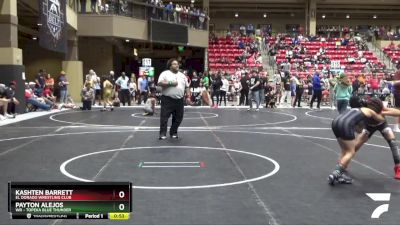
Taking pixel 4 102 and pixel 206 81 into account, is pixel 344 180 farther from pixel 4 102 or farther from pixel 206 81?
pixel 206 81

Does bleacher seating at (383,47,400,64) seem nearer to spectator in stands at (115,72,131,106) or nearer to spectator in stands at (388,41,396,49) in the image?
spectator in stands at (388,41,396,49)

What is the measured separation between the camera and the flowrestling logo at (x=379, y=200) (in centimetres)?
504

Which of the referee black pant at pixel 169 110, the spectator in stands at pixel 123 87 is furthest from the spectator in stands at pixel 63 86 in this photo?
the referee black pant at pixel 169 110

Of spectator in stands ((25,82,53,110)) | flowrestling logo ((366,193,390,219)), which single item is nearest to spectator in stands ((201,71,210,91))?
spectator in stands ((25,82,53,110))

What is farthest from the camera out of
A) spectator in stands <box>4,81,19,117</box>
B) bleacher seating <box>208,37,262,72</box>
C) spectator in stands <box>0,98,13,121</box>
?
bleacher seating <box>208,37,262,72</box>

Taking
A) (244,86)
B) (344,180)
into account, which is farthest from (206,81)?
(344,180)
